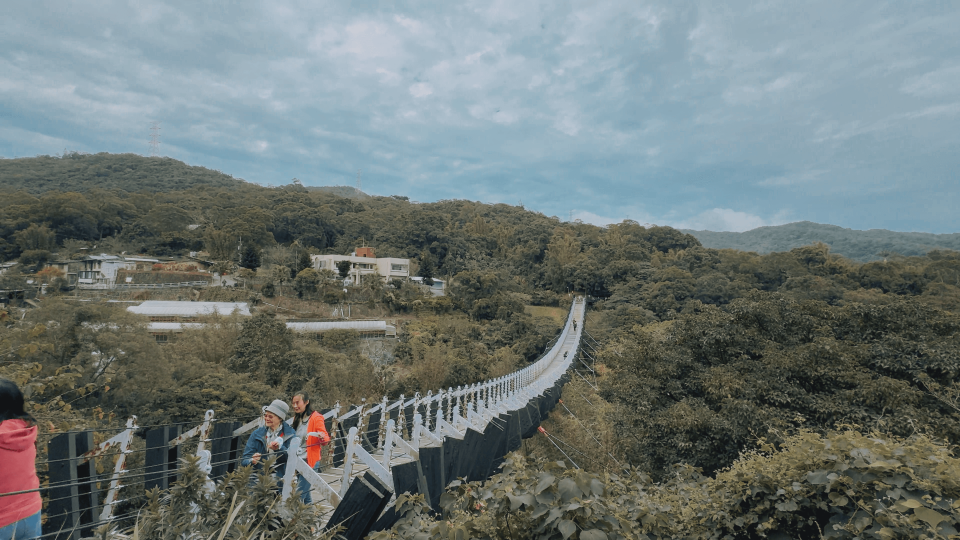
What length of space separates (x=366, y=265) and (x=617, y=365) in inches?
1186

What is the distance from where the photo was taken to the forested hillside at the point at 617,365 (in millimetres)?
1633

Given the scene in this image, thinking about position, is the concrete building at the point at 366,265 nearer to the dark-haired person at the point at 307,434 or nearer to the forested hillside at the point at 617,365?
the forested hillside at the point at 617,365

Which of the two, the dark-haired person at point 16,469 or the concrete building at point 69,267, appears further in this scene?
the concrete building at point 69,267

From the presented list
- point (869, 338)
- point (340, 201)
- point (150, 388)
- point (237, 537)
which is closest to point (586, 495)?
point (237, 537)

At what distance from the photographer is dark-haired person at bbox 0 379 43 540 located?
5.08 ft

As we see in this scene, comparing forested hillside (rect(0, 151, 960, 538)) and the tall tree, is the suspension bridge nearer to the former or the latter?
forested hillside (rect(0, 151, 960, 538))

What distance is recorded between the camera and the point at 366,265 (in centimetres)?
3722

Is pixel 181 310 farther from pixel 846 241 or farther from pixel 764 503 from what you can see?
pixel 846 241

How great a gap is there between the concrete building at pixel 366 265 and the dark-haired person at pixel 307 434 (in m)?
30.8

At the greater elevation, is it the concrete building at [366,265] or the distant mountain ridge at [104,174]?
the distant mountain ridge at [104,174]

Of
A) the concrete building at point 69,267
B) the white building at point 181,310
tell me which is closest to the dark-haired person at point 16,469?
the white building at point 181,310

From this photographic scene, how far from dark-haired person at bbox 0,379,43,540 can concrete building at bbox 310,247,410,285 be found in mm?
32107

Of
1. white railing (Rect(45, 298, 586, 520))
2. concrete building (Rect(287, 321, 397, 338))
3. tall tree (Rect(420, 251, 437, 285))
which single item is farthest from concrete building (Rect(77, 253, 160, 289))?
white railing (Rect(45, 298, 586, 520))

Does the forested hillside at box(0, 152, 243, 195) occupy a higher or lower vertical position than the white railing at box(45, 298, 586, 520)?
higher
